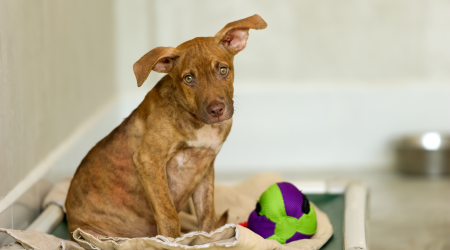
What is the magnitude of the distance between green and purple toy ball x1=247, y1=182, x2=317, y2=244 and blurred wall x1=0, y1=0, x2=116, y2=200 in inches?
42.4

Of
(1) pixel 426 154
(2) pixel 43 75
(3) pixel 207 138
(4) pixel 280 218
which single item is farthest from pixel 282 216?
(1) pixel 426 154

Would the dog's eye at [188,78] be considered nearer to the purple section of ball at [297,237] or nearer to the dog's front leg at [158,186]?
the dog's front leg at [158,186]

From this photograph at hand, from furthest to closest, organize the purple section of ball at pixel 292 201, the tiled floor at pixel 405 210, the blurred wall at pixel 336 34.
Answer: the blurred wall at pixel 336 34, the tiled floor at pixel 405 210, the purple section of ball at pixel 292 201

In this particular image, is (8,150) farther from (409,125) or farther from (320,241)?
(409,125)

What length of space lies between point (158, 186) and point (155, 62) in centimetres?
47

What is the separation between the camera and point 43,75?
2781mm

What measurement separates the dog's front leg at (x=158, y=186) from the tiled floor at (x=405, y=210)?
A: 152 centimetres

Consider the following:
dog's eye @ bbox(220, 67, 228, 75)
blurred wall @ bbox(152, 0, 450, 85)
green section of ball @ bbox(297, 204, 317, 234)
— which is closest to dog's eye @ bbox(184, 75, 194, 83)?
dog's eye @ bbox(220, 67, 228, 75)

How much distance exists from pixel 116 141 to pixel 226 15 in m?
2.62

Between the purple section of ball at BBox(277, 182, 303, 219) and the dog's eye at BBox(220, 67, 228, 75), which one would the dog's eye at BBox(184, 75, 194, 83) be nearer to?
the dog's eye at BBox(220, 67, 228, 75)

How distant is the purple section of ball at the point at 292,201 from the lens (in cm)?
218

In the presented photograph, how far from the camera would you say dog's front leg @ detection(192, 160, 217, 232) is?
7.48 feet

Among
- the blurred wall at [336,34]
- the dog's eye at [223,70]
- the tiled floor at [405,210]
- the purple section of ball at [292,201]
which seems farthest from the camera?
the blurred wall at [336,34]

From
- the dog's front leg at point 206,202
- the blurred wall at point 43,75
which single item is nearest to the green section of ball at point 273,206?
the dog's front leg at point 206,202
